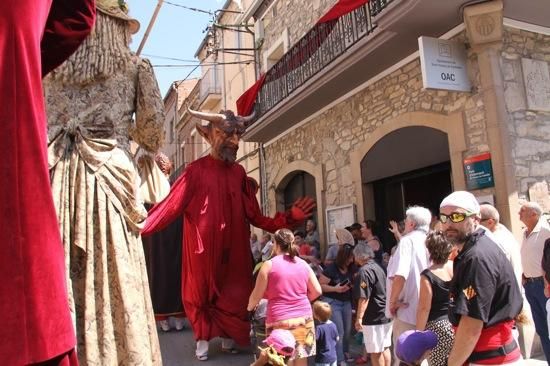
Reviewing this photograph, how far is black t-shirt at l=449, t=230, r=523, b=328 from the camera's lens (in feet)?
7.85

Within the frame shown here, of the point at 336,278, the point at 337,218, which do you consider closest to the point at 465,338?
the point at 336,278

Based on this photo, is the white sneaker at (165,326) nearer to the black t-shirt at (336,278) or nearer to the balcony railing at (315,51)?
the black t-shirt at (336,278)

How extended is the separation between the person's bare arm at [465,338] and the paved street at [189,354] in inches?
93.2

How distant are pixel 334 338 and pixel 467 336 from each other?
215 cm

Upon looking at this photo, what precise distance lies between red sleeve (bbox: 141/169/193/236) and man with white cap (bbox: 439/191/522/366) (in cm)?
272

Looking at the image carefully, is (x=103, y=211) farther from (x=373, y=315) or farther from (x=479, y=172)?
(x=479, y=172)

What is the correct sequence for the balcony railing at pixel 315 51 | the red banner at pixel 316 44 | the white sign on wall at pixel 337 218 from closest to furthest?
the red banner at pixel 316 44
the balcony railing at pixel 315 51
the white sign on wall at pixel 337 218

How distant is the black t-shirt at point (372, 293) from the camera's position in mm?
4699

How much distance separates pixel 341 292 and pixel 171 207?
211 cm

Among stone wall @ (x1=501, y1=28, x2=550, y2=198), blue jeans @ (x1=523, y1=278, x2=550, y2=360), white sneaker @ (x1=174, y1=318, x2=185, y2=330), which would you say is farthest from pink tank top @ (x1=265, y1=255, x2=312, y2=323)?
stone wall @ (x1=501, y1=28, x2=550, y2=198)

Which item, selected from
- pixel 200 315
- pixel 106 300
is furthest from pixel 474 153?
pixel 106 300

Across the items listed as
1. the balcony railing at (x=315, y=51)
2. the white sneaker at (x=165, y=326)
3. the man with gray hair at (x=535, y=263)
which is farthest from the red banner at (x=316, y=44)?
the white sneaker at (x=165, y=326)

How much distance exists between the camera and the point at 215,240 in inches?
192

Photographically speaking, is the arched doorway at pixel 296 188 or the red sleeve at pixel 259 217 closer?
the red sleeve at pixel 259 217
